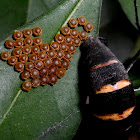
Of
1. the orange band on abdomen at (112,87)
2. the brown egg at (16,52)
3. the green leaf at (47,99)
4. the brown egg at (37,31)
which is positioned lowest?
the orange band on abdomen at (112,87)

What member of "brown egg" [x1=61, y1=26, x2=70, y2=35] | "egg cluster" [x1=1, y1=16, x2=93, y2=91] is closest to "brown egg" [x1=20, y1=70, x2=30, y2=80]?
"egg cluster" [x1=1, y1=16, x2=93, y2=91]

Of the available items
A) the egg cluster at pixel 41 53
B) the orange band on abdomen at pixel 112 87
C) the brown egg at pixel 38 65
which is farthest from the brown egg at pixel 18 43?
the orange band on abdomen at pixel 112 87

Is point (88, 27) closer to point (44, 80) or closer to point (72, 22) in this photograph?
point (72, 22)

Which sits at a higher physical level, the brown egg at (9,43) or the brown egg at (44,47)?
the brown egg at (9,43)

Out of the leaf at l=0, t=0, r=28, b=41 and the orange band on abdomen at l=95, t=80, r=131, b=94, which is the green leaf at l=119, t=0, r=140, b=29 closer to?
the orange band on abdomen at l=95, t=80, r=131, b=94

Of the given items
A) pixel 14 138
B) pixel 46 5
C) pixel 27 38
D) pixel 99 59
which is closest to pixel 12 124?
pixel 14 138

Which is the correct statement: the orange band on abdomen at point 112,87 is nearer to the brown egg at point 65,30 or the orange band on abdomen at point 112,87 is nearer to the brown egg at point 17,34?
the brown egg at point 65,30
